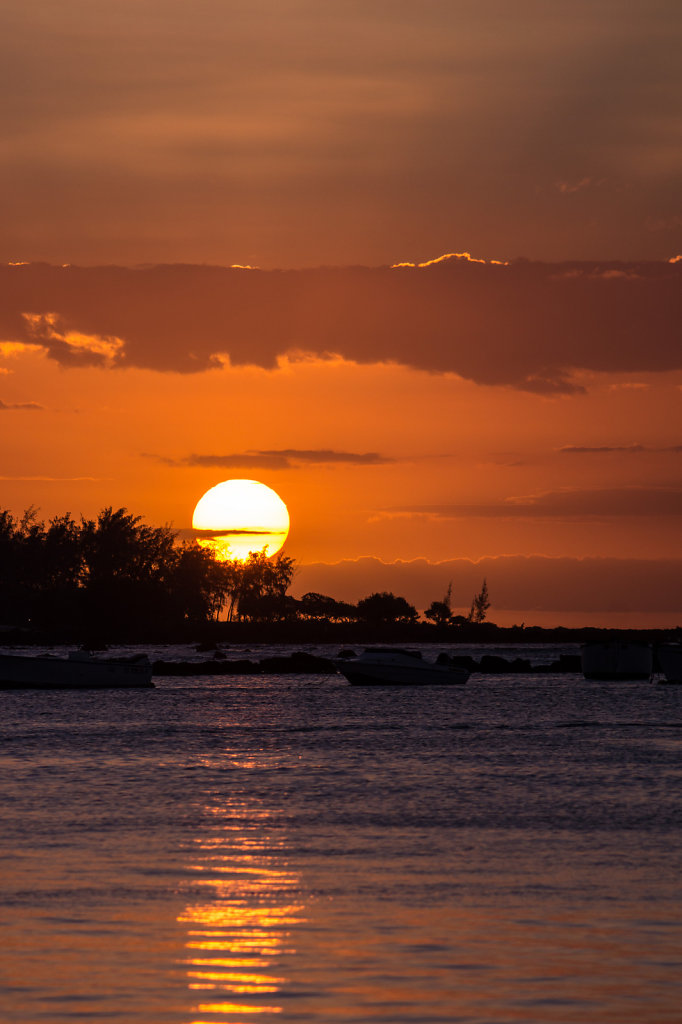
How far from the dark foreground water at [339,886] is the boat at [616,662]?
93.0 m

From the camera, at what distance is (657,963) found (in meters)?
16.2

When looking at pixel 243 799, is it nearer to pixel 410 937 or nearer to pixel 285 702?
pixel 410 937

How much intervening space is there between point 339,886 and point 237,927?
372 cm

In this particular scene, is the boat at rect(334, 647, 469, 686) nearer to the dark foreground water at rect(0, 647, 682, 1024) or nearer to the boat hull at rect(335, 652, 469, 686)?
the boat hull at rect(335, 652, 469, 686)

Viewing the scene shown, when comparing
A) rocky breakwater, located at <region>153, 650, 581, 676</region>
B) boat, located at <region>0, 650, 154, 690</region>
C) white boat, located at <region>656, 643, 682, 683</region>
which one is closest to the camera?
boat, located at <region>0, 650, 154, 690</region>

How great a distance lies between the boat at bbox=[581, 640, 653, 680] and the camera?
14412 cm

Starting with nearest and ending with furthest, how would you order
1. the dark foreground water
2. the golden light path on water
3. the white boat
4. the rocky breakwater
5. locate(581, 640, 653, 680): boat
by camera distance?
1. the golden light path on water
2. the dark foreground water
3. the white boat
4. locate(581, 640, 653, 680): boat
5. the rocky breakwater

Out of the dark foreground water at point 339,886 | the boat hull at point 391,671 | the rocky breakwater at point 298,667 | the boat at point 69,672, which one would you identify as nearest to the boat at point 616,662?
the rocky breakwater at point 298,667

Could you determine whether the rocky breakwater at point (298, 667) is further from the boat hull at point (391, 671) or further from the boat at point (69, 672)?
the boat at point (69, 672)

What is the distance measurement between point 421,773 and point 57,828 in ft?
57.5

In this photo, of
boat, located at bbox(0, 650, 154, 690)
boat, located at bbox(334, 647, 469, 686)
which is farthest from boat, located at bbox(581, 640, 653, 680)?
boat, located at bbox(0, 650, 154, 690)

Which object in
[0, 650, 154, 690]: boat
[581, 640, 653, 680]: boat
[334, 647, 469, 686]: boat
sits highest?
[581, 640, 653, 680]: boat

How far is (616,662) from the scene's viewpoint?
→ 144875mm

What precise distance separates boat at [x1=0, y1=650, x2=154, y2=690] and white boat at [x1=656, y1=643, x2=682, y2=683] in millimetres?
52306
